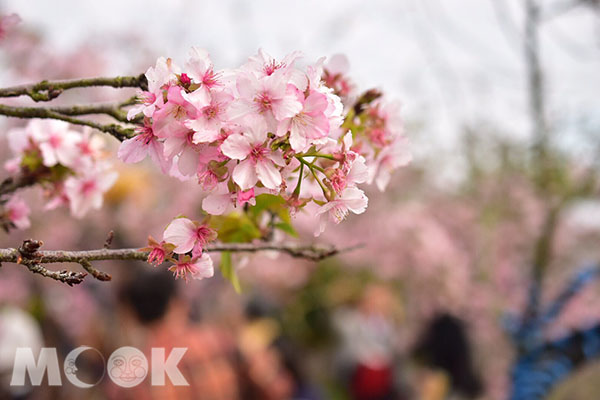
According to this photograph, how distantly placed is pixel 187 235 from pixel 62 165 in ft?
1.21

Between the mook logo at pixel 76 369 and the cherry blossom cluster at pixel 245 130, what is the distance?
1.47 ft

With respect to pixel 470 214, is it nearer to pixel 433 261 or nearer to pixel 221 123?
pixel 433 261

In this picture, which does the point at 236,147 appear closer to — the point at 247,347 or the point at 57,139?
the point at 57,139

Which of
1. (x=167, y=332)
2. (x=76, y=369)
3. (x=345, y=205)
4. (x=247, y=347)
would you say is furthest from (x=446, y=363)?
(x=345, y=205)

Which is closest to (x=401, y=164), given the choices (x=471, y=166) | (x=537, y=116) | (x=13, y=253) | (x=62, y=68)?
(x=13, y=253)

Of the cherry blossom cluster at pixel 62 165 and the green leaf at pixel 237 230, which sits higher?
the cherry blossom cluster at pixel 62 165

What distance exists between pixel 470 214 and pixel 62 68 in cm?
383

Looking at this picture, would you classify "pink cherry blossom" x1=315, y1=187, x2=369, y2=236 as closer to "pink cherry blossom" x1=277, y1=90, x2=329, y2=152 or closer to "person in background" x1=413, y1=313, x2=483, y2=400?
"pink cherry blossom" x1=277, y1=90, x2=329, y2=152

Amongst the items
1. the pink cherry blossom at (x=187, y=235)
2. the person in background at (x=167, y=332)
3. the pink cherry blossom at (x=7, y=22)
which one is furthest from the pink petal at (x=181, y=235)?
the person in background at (x=167, y=332)

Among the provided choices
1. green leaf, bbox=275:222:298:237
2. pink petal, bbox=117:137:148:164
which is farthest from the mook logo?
pink petal, bbox=117:137:148:164

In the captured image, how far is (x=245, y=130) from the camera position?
1.43 ft

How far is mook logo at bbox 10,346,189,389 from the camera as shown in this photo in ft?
2.57

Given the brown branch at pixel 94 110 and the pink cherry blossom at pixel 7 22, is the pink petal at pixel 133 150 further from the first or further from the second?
the pink cherry blossom at pixel 7 22

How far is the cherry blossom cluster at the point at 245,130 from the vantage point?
1.42 feet
